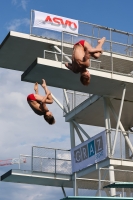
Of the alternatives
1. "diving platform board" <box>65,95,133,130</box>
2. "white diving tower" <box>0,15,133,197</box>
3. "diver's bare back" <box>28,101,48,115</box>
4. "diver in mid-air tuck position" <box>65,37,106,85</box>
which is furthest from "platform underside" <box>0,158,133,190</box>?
"diver in mid-air tuck position" <box>65,37,106,85</box>

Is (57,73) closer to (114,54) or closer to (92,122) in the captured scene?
(114,54)

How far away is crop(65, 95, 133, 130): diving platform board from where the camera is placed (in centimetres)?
3086

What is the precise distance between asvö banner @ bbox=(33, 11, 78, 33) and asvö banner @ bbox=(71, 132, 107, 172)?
611cm

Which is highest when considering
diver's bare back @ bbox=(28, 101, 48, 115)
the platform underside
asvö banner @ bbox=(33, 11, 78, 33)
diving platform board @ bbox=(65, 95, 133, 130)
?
asvö banner @ bbox=(33, 11, 78, 33)

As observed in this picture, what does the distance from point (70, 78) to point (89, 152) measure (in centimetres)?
477

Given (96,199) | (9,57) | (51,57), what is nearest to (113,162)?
(51,57)

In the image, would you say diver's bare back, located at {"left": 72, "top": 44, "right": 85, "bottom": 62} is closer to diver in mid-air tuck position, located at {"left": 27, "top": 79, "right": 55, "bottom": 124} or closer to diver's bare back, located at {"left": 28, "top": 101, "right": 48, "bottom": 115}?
diver in mid-air tuck position, located at {"left": 27, "top": 79, "right": 55, "bottom": 124}

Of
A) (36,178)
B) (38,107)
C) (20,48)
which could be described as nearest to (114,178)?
(36,178)

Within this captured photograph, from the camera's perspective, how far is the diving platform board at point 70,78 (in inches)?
1016

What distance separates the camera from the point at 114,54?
1184 inches

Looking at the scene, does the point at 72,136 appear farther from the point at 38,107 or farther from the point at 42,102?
the point at 42,102

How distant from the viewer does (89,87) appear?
2789 cm

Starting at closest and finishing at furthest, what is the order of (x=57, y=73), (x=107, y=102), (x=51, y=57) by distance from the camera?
(x=57, y=73)
(x=51, y=57)
(x=107, y=102)

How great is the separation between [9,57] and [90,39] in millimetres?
5129
